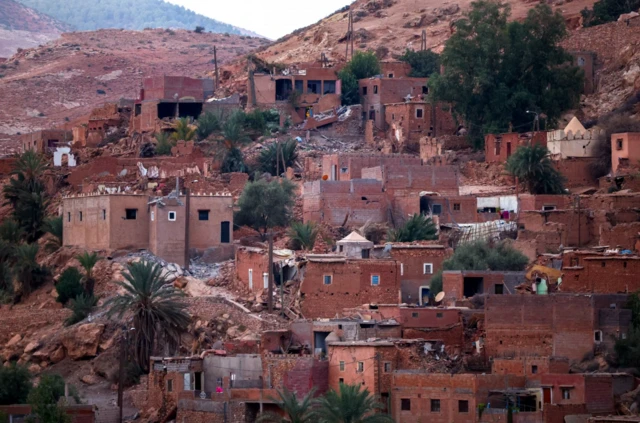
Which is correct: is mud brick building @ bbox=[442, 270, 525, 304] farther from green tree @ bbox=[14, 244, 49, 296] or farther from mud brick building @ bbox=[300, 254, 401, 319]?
green tree @ bbox=[14, 244, 49, 296]

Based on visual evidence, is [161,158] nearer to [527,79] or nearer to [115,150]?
[115,150]

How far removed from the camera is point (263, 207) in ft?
178

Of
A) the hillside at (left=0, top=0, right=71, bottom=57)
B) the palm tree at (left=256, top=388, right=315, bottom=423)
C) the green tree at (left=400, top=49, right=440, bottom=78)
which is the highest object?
the hillside at (left=0, top=0, right=71, bottom=57)

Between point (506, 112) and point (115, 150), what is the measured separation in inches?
558

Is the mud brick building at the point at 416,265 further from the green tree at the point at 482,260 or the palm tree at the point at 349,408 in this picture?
the palm tree at the point at 349,408

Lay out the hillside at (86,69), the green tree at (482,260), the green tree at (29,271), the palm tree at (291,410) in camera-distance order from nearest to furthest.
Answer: the palm tree at (291,410) < the green tree at (482,260) < the green tree at (29,271) < the hillside at (86,69)

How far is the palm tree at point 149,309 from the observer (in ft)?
149

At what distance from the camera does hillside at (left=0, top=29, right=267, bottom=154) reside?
93500 mm

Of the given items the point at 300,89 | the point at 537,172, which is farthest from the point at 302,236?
the point at 300,89

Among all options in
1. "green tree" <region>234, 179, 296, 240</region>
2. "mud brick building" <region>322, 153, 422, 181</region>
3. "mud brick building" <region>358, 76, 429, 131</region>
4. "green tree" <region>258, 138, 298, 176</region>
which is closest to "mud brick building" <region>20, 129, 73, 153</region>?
"green tree" <region>258, 138, 298, 176</region>

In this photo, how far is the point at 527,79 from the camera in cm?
6362

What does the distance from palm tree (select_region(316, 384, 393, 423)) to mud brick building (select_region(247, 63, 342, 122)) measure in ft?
100

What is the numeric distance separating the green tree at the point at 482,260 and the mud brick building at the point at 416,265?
1.70ft

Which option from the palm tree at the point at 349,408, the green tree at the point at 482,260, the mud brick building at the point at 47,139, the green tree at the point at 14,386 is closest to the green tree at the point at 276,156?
the mud brick building at the point at 47,139
